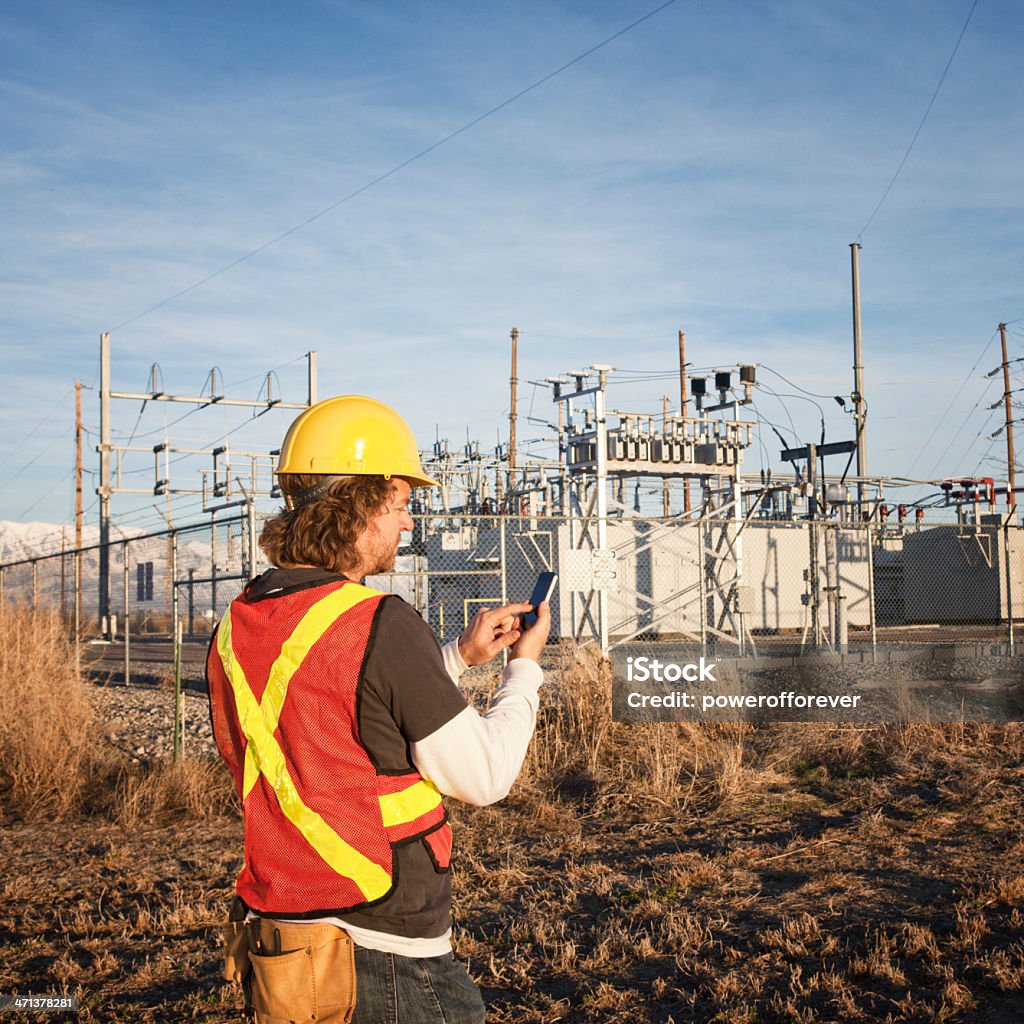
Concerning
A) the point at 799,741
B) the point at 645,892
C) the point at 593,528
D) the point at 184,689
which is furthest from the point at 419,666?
the point at 593,528

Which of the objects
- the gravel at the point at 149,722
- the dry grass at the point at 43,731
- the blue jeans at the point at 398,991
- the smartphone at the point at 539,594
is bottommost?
the gravel at the point at 149,722

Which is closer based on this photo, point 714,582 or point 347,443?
point 347,443

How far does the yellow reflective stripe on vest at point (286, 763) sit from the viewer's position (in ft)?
6.62

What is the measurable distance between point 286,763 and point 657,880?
473cm

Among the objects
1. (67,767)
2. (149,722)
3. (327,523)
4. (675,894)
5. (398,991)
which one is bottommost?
(675,894)

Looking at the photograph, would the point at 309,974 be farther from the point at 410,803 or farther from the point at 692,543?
the point at 692,543

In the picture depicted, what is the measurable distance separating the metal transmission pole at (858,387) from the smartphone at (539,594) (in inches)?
847

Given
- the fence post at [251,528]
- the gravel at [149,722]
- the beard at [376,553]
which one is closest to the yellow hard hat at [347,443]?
the beard at [376,553]

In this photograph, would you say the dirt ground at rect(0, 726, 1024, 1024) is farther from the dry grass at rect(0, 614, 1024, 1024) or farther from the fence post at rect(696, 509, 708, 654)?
the fence post at rect(696, 509, 708, 654)

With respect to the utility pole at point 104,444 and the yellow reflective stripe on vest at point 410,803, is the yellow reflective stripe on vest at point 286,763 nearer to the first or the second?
the yellow reflective stripe on vest at point 410,803

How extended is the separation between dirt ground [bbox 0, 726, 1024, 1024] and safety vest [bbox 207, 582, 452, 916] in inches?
108

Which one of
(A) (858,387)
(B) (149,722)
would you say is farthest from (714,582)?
(B) (149,722)

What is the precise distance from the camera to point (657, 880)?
20.8 ft

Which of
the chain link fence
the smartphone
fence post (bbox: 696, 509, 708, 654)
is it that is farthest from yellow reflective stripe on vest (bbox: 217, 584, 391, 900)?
the chain link fence
